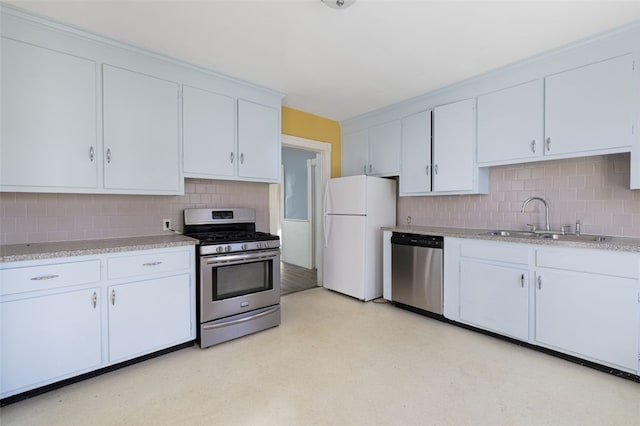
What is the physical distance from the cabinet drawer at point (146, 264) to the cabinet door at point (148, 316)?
77 millimetres

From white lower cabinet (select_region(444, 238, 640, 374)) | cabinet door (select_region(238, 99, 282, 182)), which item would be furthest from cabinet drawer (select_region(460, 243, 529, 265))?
cabinet door (select_region(238, 99, 282, 182))

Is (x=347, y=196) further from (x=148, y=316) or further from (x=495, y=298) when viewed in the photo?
(x=148, y=316)

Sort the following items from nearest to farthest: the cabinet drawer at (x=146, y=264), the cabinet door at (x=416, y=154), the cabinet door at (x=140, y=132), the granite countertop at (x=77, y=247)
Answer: the granite countertop at (x=77, y=247) < the cabinet drawer at (x=146, y=264) < the cabinet door at (x=140, y=132) < the cabinet door at (x=416, y=154)

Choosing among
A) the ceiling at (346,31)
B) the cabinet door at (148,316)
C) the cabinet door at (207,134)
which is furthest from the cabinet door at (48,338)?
the ceiling at (346,31)

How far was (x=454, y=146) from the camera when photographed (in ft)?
10.6

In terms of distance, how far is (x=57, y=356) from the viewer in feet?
6.29

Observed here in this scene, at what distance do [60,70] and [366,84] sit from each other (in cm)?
259

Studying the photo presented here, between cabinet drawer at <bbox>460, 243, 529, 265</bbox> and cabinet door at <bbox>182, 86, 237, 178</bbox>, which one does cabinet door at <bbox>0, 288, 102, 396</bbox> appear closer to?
cabinet door at <bbox>182, 86, 237, 178</bbox>

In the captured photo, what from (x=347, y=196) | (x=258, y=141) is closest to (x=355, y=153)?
(x=347, y=196)

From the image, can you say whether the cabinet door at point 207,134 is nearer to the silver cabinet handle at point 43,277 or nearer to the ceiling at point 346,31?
the ceiling at point 346,31

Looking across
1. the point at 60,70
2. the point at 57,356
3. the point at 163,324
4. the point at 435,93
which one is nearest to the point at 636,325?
the point at 435,93

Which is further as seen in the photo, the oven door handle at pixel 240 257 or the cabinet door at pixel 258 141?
the cabinet door at pixel 258 141

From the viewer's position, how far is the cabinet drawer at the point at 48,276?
5.80 ft

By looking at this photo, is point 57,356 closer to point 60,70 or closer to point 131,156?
point 131,156
